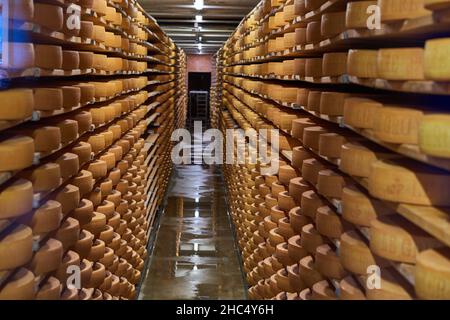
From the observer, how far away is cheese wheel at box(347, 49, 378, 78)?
10.5 feet

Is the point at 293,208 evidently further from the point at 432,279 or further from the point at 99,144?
the point at 432,279

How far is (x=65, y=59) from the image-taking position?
4324 mm

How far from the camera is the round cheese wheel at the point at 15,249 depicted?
297 cm

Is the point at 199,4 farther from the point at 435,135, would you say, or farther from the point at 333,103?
the point at 435,135

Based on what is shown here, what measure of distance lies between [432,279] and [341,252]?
1.07 meters

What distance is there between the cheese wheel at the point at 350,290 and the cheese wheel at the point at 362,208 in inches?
14.0

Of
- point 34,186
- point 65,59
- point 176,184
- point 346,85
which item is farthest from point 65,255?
point 176,184

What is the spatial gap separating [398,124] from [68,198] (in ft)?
7.96

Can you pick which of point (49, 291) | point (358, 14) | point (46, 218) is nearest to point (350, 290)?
point (358, 14)

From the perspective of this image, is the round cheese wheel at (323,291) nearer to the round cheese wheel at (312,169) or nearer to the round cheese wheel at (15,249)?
the round cheese wheel at (312,169)

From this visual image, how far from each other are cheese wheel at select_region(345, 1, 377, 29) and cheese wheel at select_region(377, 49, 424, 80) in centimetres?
47

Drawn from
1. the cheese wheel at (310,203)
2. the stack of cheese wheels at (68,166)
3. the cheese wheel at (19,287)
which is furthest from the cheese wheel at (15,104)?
the cheese wheel at (310,203)

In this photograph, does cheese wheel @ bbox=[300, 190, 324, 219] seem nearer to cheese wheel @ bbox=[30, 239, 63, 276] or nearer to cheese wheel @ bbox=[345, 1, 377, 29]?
cheese wheel @ bbox=[345, 1, 377, 29]

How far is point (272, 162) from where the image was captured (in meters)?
6.42
